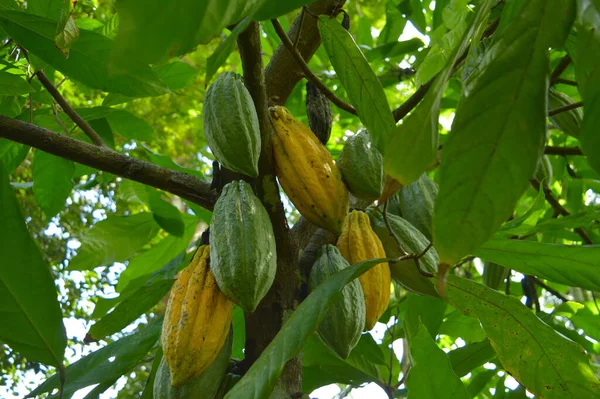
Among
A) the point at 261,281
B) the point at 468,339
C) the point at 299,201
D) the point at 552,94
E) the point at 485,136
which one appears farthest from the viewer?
the point at 468,339

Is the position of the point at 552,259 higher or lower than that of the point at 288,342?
higher

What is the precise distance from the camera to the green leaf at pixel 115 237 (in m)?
1.57

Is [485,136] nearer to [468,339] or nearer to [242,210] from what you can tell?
[242,210]

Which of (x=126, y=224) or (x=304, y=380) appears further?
(x=126, y=224)

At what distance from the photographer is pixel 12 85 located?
1.11 metres

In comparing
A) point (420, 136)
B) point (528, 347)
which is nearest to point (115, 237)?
point (528, 347)

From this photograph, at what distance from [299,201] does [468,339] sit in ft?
3.59

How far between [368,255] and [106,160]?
0.50 metres

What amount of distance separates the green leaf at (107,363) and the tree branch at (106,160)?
0.28 m

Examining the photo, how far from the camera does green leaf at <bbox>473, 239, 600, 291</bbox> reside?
1.05m

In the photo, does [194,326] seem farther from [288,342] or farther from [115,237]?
[115,237]

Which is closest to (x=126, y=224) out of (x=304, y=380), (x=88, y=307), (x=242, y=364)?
(x=304, y=380)

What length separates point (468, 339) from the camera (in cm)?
187

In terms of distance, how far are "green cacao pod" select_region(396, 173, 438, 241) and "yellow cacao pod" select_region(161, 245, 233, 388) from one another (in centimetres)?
46
